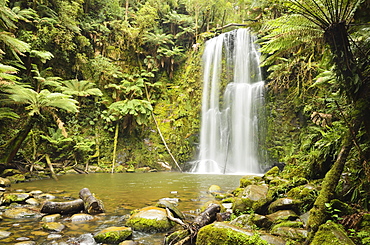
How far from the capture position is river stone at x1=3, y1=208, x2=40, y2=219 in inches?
173

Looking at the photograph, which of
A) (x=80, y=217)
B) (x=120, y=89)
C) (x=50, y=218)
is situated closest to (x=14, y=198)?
(x=50, y=218)

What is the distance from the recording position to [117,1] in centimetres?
1772

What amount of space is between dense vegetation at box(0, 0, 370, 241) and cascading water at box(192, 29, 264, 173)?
2.56 feet

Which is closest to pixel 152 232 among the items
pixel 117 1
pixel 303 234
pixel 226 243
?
pixel 226 243

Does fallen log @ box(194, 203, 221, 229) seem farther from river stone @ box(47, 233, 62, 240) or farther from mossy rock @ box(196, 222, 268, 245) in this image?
river stone @ box(47, 233, 62, 240)

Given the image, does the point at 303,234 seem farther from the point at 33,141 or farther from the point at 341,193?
the point at 33,141

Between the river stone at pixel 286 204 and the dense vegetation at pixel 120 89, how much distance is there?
95cm

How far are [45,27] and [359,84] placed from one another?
13.7 meters

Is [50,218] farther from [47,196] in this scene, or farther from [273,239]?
[273,239]

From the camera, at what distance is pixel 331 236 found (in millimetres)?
2090

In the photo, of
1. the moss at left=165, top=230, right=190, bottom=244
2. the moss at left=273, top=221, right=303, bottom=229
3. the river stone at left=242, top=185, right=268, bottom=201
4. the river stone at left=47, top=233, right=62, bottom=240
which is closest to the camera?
the moss at left=273, top=221, right=303, bottom=229

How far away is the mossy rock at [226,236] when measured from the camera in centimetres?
241

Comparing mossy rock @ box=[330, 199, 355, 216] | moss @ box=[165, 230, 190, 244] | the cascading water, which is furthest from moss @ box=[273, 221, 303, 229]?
the cascading water

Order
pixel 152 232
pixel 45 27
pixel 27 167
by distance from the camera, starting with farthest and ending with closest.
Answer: pixel 45 27, pixel 27 167, pixel 152 232
